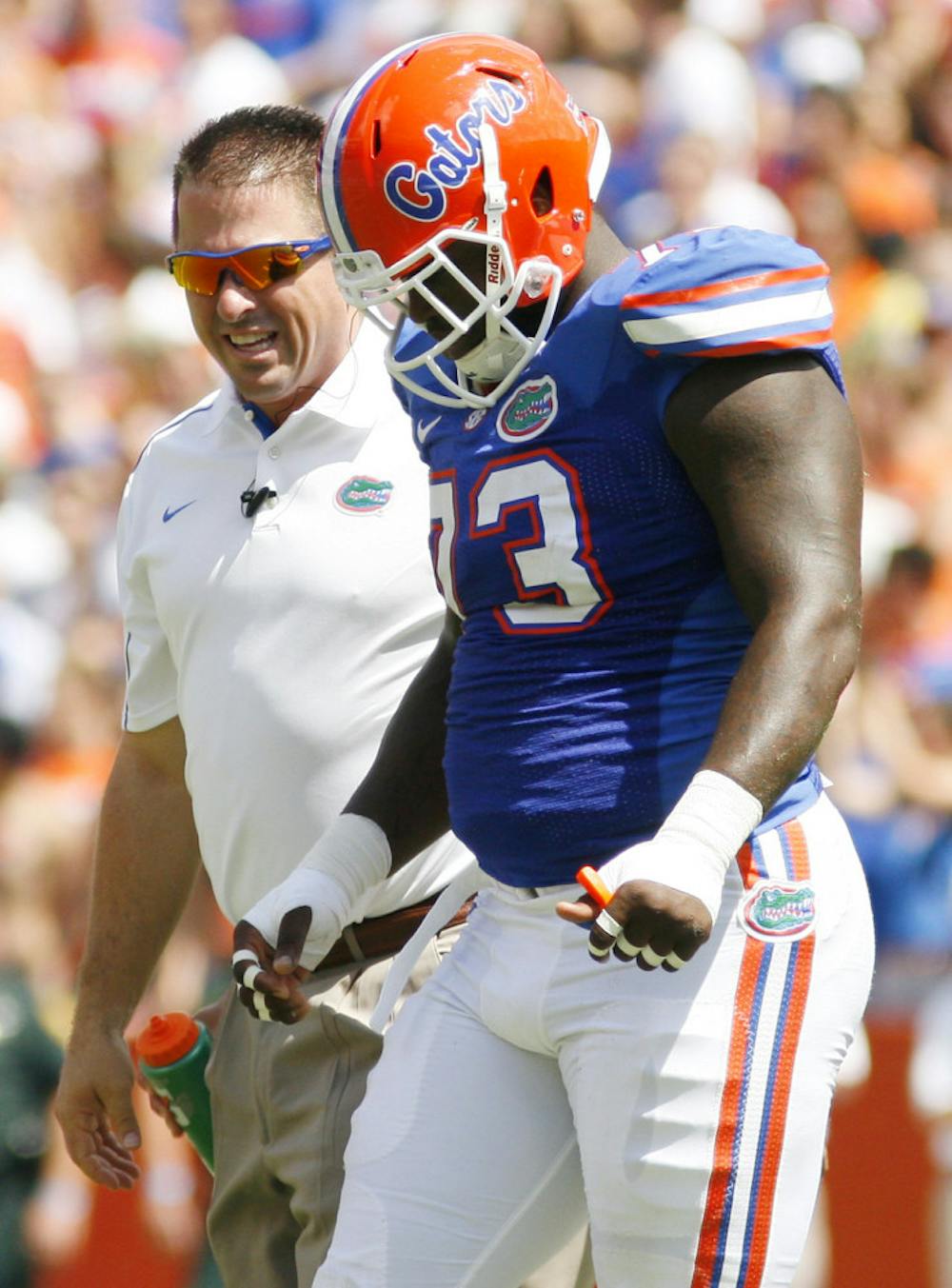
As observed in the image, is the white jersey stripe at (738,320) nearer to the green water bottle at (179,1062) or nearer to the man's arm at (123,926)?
the man's arm at (123,926)

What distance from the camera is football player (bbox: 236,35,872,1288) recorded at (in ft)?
7.71

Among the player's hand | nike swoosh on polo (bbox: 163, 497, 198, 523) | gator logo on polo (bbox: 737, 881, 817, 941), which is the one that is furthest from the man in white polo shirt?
gator logo on polo (bbox: 737, 881, 817, 941)

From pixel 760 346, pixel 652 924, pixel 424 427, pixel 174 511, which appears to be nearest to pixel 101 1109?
pixel 174 511

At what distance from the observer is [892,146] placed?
8109 mm

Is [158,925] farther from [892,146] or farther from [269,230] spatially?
[892,146]

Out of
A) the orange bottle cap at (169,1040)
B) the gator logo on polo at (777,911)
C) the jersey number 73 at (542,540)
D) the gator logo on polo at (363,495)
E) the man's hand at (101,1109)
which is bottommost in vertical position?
the man's hand at (101,1109)

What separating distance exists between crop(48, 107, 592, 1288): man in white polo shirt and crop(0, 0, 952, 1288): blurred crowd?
6.06ft

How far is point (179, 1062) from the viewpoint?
3.44 meters

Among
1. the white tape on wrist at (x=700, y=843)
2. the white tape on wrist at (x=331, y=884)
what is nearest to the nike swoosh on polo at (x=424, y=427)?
the white tape on wrist at (x=331, y=884)

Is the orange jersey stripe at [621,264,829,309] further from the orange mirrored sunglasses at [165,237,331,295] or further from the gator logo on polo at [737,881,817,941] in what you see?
the orange mirrored sunglasses at [165,237,331,295]

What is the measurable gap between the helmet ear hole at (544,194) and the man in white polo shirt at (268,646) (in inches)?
30.7

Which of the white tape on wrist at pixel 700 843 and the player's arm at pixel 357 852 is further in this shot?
the player's arm at pixel 357 852

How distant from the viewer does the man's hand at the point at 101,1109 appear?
348 centimetres

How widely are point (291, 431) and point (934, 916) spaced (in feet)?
9.42
